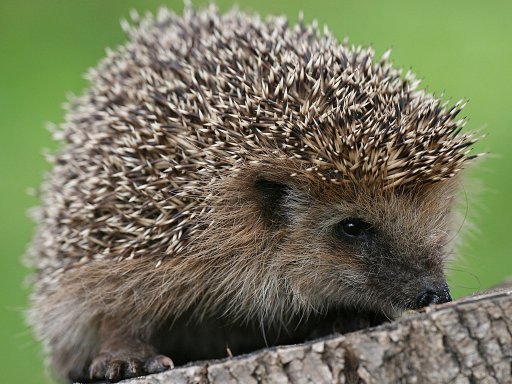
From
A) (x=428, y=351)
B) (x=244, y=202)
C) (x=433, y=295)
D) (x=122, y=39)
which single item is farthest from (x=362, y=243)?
(x=122, y=39)

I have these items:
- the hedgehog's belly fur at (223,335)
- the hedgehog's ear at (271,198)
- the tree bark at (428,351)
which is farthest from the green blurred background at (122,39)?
the tree bark at (428,351)

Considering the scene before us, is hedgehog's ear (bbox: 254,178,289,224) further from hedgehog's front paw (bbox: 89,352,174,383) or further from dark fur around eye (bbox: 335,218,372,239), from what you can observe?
hedgehog's front paw (bbox: 89,352,174,383)

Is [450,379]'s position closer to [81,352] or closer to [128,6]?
[81,352]

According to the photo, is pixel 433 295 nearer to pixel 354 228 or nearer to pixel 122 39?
pixel 354 228

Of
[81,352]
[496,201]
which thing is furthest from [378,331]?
[496,201]

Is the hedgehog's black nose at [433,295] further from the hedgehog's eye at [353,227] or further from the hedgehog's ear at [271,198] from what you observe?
the hedgehog's ear at [271,198]
